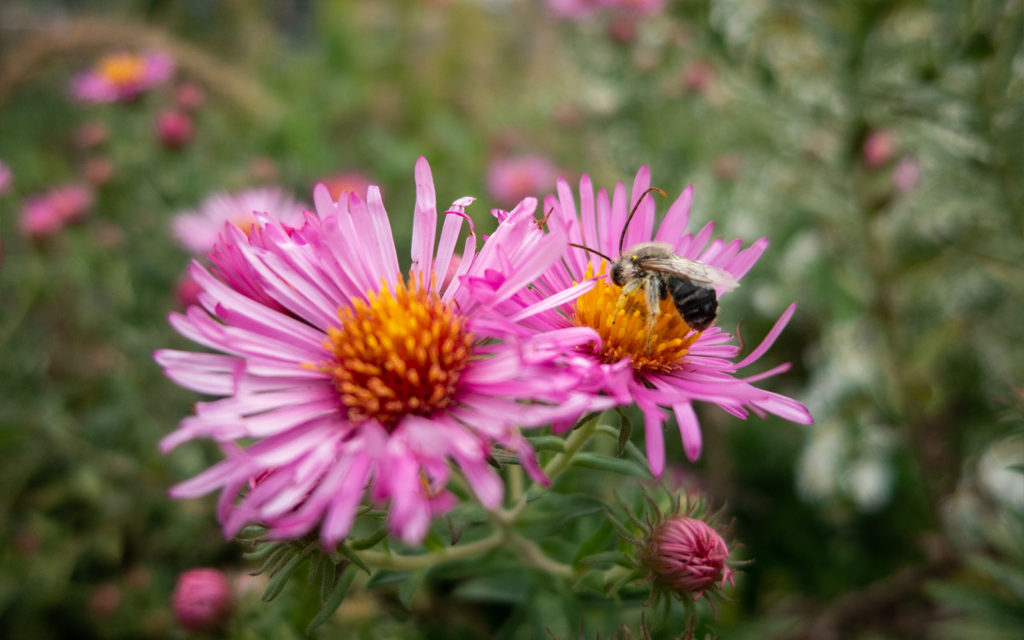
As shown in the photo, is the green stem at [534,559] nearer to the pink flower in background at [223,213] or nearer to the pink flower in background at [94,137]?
the pink flower in background at [223,213]

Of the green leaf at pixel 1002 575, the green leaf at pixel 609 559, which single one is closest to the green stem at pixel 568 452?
the green leaf at pixel 609 559

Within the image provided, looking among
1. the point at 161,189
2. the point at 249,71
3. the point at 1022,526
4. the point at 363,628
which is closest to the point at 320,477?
the point at 363,628

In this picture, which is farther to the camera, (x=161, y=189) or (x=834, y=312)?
(x=161, y=189)

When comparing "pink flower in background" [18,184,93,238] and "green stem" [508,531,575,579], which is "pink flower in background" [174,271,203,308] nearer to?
"pink flower in background" [18,184,93,238]

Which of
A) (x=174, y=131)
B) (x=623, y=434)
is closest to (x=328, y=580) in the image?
(x=623, y=434)

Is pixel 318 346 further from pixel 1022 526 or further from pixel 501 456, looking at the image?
pixel 1022 526

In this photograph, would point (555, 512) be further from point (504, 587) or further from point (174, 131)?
point (174, 131)

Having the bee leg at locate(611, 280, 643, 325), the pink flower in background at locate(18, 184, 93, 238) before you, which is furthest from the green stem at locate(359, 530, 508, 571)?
the pink flower in background at locate(18, 184, 93, 238)
